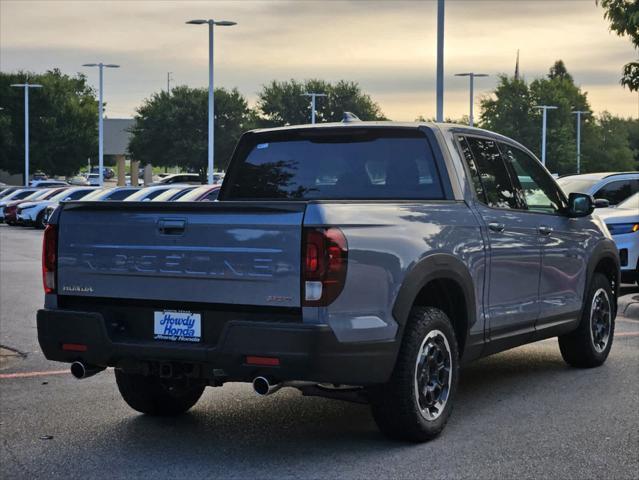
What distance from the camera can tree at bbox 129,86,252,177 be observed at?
265 feet

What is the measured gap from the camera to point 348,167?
7.15 meters

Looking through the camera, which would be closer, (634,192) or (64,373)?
(64,373)

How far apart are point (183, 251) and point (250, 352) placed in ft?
2.20

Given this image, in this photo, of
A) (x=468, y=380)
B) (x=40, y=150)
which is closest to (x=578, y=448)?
(x=468, y=380)

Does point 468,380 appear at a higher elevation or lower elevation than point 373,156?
lower

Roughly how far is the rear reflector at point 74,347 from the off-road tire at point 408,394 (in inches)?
63.3

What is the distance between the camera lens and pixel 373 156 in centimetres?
713

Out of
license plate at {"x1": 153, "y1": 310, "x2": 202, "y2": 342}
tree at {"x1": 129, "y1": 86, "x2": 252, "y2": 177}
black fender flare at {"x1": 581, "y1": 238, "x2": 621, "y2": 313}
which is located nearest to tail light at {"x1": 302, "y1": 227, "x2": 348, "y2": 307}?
license plate at {"x1": 153, "y1": 310, "x2": 202, "y2": 342}

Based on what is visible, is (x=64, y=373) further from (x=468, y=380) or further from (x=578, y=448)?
(x=578, y=448)

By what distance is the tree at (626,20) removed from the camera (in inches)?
590

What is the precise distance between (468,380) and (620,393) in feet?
3.73

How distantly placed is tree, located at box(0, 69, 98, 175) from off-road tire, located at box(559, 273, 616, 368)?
230 ft

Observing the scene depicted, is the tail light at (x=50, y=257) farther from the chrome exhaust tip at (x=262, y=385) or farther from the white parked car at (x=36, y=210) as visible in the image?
the white parked car at (x=36, y=210)

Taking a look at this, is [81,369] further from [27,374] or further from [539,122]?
[539,122]
